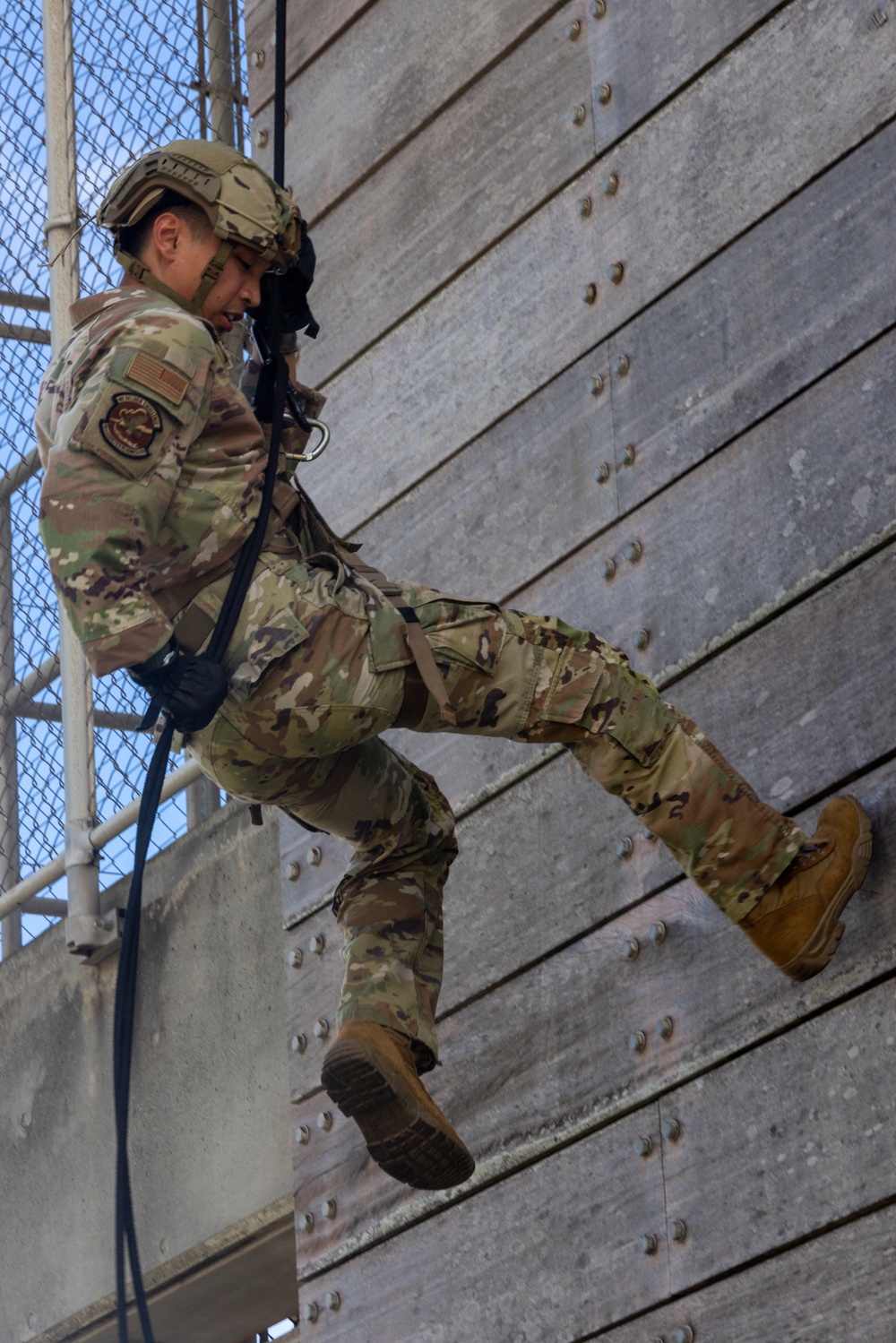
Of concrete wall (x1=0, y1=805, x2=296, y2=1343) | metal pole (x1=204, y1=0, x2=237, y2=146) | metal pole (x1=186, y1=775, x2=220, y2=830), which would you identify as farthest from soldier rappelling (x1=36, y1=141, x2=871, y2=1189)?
metal pole (x1=204, y1=0, x2=237, y2=146)

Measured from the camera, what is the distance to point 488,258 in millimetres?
5234

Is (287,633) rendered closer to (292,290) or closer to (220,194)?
(292,290)

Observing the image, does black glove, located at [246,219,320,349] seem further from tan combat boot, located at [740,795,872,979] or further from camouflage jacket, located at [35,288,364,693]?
tan combat boot, located at [740,795,872,979]

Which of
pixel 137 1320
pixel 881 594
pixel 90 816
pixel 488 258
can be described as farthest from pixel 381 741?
pixel 137 1320

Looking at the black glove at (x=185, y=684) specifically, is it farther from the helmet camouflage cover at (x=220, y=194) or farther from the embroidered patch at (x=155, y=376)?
the helmet camouflage cover at (x=220, y=194)

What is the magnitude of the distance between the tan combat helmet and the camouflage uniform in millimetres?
151

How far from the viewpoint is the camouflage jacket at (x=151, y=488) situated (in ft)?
12.6

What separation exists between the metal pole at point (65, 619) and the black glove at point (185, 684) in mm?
2232

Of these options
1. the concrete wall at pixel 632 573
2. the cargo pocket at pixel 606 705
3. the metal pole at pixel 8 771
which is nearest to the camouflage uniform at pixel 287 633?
the cargo pocket at pixel 606 705

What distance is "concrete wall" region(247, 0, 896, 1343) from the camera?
13.5ft

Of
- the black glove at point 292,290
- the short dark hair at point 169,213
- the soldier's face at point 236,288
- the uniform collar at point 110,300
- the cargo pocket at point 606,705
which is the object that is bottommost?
the cargo pocket at point 606,705

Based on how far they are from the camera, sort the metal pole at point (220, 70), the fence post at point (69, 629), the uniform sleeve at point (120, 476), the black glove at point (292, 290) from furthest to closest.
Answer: the metal pole at point (220, 70) < the fence post at point (69, 629) < the black glove at point (292, 290) < the uniform sleeve at point (120, 476)

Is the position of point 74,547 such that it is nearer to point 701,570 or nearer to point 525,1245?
point 701,570

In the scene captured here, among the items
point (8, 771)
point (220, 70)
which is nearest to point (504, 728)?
point (8, 771)
